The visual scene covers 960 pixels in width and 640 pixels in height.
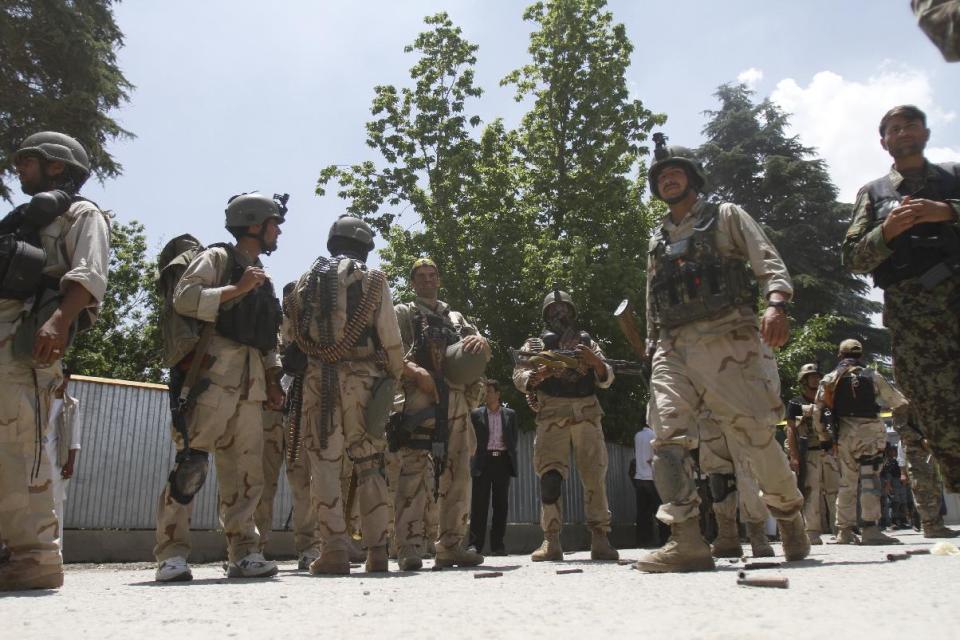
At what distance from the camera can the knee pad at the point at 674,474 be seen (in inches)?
178

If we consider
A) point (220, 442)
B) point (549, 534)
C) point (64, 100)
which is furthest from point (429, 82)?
point (220, 442)

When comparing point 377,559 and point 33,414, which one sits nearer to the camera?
point 33,414

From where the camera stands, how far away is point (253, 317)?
16.8ft

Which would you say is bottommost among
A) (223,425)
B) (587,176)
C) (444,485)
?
(444,485)

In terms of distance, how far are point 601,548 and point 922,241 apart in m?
4.00

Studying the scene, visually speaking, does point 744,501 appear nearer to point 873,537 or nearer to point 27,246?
point 873,537

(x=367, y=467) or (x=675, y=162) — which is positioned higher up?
(x=675, y=162)

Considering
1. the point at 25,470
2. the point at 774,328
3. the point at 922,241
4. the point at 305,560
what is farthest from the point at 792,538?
the point at 25,470

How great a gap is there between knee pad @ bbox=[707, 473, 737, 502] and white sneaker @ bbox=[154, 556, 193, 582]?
4.79 m

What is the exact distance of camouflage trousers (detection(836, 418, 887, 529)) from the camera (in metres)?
9.02

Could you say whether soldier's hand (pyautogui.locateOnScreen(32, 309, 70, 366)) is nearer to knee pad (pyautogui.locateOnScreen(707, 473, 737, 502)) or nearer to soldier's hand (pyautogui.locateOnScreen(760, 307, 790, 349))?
soldier's hand (pyautogui.locateOnScreen(760, 307, 790, 349))

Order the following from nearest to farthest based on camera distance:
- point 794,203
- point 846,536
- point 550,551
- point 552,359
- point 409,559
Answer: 1. point 409,559
2. point 552,359
3. point 550,551
4. point 846,536
5. point 794,203

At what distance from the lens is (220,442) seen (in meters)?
4.95

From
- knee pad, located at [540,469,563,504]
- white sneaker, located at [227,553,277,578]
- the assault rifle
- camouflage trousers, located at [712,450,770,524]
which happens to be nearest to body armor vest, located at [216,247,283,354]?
white sneaker, located at [227,553,277,578]
